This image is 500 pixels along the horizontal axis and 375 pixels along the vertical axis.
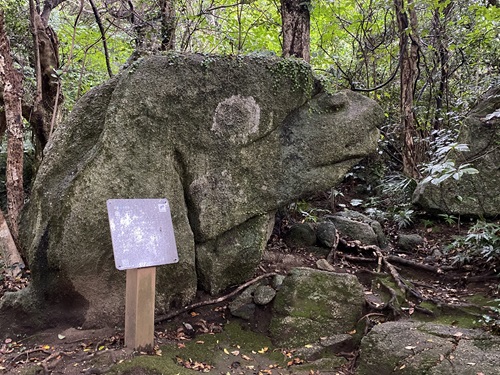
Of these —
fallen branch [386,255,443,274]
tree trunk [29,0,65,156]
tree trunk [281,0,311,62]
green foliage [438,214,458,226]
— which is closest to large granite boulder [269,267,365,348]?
fallen branch [386,255,443,274]

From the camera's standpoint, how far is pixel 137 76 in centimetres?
415

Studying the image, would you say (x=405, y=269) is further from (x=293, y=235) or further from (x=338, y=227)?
(x=293, y=235)

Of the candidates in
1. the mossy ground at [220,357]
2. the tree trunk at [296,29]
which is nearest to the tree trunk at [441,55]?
the tree trunk at [296,29]

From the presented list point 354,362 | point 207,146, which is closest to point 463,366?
point 354,362

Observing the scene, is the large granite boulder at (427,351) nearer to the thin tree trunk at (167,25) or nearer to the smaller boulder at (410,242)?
the smaller boulder at (410,242)

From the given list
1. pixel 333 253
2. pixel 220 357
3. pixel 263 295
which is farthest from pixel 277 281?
pixel 333 253

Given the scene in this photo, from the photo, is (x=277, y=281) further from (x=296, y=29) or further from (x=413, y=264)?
(x=296, y=29)

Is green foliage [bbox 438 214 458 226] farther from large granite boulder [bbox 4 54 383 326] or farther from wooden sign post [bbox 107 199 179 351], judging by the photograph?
wooden sign post [bbox 107 199 179 351]

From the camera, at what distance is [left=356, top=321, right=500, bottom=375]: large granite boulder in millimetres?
3051

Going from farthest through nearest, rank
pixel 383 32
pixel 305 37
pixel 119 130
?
1. pixel 383 32
2. pixel 305 37
3. pixel 119 130

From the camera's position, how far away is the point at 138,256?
3.34 meters

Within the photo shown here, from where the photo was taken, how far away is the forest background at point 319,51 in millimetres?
6374

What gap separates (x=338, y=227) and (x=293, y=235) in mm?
820

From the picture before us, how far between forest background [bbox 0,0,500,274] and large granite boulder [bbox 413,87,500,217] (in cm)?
44
